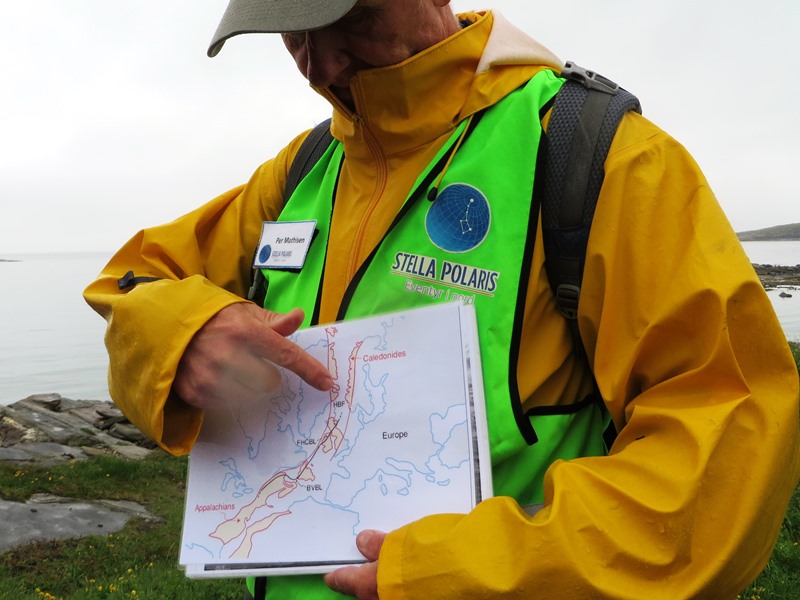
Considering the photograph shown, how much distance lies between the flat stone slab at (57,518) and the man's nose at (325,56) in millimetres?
7891

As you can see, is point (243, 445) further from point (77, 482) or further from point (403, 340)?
point (77, 482)

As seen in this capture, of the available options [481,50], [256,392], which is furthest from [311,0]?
[256,392]

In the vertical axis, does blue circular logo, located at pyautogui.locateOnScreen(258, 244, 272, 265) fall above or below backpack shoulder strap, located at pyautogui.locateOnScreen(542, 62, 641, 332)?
below

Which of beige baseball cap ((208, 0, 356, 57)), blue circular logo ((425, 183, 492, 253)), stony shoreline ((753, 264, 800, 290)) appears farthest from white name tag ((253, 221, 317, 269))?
stony shoreline ((753, 264, 800, 290))

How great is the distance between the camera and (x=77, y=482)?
1091cm

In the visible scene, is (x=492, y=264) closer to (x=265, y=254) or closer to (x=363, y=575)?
(x=363, y=575)

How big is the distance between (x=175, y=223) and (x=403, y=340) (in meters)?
1.15

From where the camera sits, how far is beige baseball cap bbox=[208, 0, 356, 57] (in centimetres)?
172

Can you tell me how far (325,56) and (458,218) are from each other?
61cm

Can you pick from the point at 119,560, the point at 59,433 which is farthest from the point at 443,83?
the point at 59,433

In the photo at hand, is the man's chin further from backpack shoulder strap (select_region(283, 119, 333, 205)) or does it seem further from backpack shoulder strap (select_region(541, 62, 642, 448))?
backpack shoulder strap (select_region(541, 62, 642, 448))

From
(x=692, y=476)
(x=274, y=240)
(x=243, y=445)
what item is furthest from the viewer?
(x=274, y=240)

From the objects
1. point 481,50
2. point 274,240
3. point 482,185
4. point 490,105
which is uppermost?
point 481,50

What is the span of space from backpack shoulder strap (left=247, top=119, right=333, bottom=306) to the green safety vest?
0.44m
